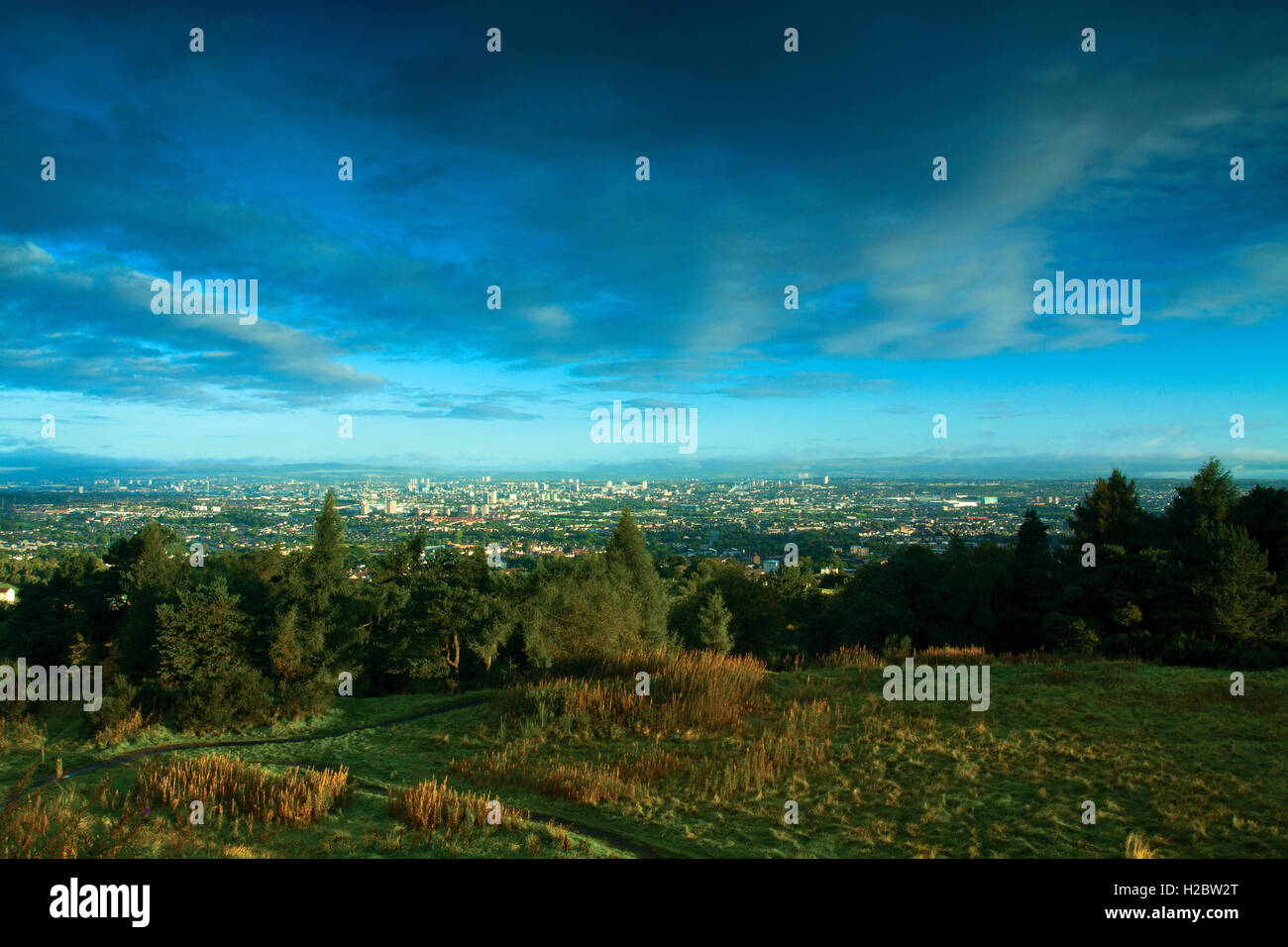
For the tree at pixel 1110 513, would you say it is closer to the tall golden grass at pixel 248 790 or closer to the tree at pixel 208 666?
the tall golden grass at pixel 248 790

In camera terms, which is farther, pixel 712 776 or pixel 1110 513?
pixel 1110 513

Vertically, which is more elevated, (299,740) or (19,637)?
(299,740)

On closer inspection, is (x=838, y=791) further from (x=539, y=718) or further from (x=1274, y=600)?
(x=1274, y=600)

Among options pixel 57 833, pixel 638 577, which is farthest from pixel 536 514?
pixel 57 833

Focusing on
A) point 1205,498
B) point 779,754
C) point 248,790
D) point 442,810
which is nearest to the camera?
point 442,810

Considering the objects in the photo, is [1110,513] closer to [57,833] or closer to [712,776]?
[712,776]

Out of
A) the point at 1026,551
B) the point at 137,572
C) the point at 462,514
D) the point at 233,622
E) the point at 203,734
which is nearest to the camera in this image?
the point at 203,734
